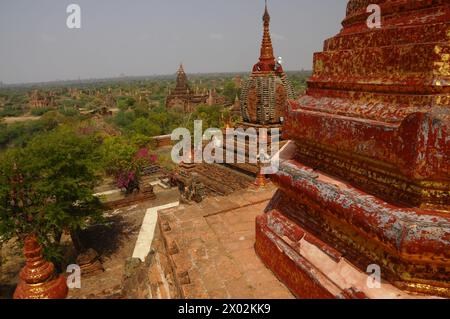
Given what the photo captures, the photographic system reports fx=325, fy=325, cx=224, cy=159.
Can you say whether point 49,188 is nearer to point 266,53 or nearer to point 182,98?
point 266,53

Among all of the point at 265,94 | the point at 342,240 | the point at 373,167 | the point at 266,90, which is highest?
the point at 266,90

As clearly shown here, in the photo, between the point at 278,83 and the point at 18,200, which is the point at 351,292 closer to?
the point at 18,200

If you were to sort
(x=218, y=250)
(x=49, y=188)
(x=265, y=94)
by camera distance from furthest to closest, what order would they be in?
(x=265, y=94)
(x=49, y=188)
(x=218, y=250)

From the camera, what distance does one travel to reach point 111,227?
1262 cm

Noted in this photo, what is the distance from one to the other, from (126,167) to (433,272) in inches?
600

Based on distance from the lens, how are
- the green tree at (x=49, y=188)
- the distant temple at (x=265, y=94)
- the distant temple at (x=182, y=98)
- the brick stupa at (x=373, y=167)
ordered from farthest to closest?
the distant temple at (x=182, y=98) < the distant temple at (x=265, y=94) < the green tree at (x=49, y=188) < the brick stupa at (x=373, y=167)

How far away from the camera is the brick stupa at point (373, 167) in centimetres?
209

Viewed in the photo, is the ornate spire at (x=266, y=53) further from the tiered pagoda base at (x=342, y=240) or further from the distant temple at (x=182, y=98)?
the distant temple at (x=182, y=98)

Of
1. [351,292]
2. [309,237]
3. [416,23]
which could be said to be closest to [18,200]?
[309,237]

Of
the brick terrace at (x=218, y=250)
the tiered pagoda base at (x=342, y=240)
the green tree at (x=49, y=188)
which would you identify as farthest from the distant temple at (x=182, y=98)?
the tiered pagoda base at (x=342, y=240)

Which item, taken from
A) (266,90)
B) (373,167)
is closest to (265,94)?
(266,90)

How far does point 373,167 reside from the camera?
2557mm

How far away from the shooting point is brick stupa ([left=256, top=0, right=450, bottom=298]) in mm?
2090

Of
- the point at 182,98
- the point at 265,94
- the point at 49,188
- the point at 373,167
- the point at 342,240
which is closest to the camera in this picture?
the point at 373,167
